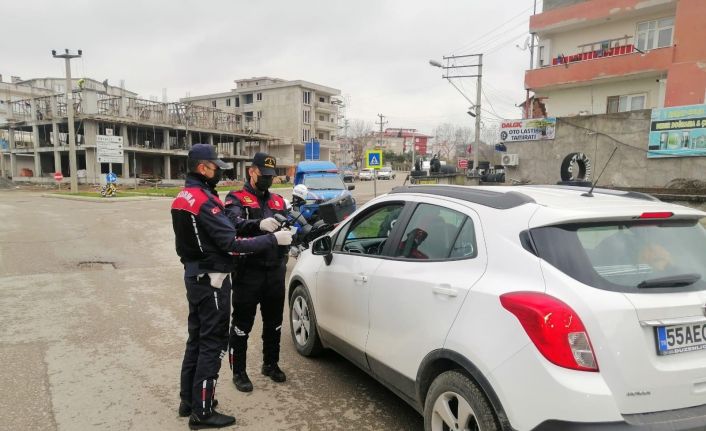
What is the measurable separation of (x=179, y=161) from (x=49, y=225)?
3629 centimetres

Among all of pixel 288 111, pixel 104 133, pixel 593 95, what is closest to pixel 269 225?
pixel 593 95

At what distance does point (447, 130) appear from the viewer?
99.0 metres

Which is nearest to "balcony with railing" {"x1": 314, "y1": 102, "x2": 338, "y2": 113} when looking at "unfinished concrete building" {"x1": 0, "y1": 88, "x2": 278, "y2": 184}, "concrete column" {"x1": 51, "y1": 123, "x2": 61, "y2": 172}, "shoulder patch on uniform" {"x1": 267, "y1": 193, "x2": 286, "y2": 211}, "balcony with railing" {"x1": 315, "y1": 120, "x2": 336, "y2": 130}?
"balcony with railing" {"x1": 315, "y1": 120, "x2": 336, "y2": 130}

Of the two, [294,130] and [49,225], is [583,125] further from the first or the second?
[294,130]

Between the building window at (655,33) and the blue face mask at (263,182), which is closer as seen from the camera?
the blue face mask at (263,182)

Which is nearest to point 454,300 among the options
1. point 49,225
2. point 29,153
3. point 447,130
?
point 49,225

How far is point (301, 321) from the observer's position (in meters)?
4.60

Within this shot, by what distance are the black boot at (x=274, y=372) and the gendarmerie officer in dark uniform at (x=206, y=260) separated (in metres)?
0.70

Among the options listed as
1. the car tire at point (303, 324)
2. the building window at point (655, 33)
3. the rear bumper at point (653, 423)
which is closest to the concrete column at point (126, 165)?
the building window at point (655, 33)

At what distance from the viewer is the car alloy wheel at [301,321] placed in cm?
449

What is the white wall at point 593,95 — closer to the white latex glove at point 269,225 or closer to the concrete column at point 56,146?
the white latex glove at point 269,225

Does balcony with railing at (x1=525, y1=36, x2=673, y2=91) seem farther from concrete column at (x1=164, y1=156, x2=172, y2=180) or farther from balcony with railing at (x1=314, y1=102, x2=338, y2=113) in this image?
balcony with railing at (x1=314, y1=102, x2=338, y2=113)

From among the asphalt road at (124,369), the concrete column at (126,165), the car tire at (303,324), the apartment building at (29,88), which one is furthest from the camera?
the apartment building at (29,88)

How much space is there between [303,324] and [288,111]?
63.5 m
